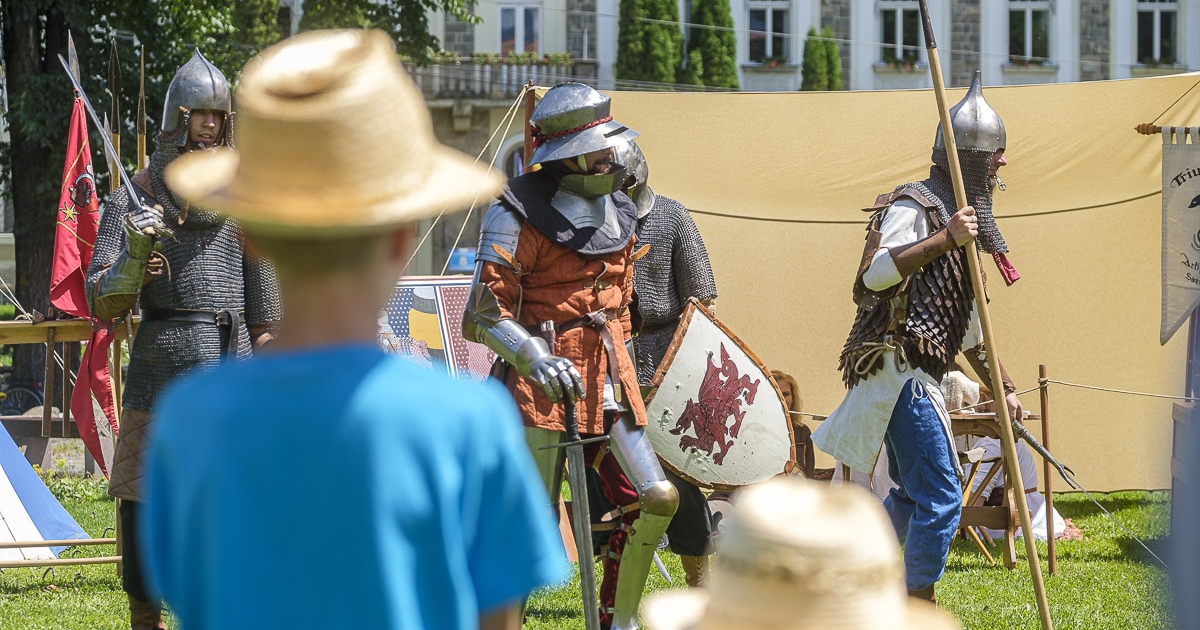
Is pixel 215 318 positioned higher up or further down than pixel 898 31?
further down

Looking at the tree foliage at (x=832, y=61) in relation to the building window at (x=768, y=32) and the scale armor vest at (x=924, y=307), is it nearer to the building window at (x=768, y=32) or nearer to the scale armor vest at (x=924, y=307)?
the building window at (x=768, y=32)

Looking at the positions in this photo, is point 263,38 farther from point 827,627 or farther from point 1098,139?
point 827,627

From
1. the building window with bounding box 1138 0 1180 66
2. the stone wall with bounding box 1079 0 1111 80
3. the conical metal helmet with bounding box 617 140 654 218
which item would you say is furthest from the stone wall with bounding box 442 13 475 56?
the conical metal helmet with bounding box 617 140 654 218

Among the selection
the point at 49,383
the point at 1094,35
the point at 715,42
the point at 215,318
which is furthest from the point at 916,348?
the point at 1094,35

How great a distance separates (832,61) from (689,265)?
2148 cm

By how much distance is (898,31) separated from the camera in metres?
26.5

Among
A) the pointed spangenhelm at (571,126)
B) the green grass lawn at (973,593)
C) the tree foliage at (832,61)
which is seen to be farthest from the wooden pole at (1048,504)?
the tree foliage at (832,61)

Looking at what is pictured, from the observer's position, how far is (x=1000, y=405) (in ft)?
13.4

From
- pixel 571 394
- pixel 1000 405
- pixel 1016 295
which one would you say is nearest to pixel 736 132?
pixel 1016 295

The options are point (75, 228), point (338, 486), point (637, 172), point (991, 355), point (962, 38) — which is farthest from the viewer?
point (962, 38)

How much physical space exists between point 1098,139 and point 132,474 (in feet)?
17.7

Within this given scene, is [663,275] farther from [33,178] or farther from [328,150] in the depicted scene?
[33,178]

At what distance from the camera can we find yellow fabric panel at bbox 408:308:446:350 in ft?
22.2

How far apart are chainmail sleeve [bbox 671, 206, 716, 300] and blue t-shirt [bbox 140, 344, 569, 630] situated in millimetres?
4049
